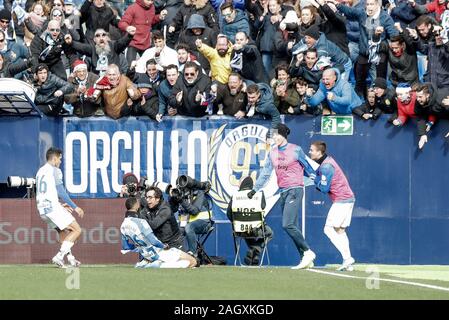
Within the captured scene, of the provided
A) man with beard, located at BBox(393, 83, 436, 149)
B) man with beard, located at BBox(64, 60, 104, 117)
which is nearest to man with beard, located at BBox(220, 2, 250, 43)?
man with beard, located at BBox(64, 60, 104, 117)

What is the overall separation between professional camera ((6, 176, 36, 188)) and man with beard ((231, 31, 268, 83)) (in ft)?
13.6

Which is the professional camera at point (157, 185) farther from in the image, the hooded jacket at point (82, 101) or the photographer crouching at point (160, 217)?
the hooded jacket at point (82, 101)

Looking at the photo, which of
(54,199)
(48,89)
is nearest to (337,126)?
(48,89)

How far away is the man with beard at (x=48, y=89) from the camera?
2409 cm

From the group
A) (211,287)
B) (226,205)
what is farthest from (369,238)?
(211,287)

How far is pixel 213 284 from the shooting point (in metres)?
17.2

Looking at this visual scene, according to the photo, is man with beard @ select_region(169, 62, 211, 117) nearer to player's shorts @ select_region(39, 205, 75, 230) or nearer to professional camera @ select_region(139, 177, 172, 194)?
professional camera @ select_region(139, 177, 172, 194)

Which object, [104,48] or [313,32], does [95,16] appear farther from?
[313,32]

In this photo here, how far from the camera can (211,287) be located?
1678 centimetres

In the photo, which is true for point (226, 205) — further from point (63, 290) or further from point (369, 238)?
point (63, 290)

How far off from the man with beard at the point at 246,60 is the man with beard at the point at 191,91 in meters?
0.68

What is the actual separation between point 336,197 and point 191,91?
13.7ft

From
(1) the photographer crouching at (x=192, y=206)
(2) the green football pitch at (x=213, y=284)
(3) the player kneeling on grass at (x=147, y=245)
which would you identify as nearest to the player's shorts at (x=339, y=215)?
(2) the green football pitch at (x=213, y=284)
